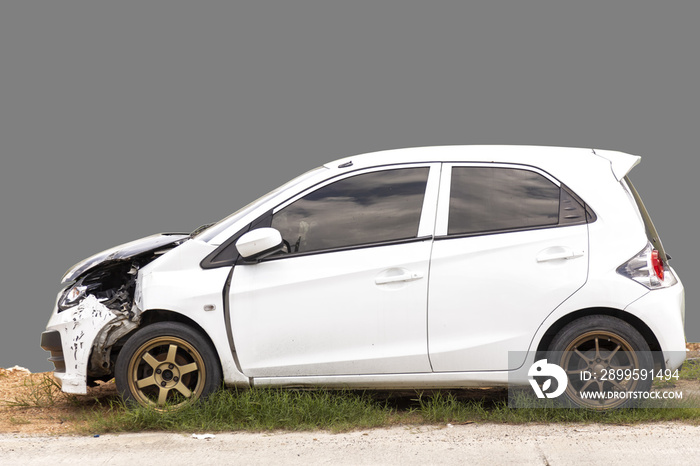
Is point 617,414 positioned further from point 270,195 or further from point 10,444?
point 10,444

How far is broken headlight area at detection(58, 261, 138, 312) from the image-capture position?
8172mm

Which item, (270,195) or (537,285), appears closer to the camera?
(537,285)

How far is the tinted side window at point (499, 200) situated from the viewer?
7.84 metres

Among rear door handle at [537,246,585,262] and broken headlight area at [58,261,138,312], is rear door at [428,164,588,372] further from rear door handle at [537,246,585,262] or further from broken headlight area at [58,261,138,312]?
broken headlight area at [58,261,138,312]

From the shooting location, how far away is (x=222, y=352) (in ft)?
26.1

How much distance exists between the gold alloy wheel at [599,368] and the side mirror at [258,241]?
2539mm

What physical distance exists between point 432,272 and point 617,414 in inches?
75.3

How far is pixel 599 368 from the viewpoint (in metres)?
7.78

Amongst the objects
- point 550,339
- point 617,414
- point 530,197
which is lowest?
point 617,414

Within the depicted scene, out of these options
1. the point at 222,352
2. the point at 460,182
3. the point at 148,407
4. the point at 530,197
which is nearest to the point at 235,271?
the point at 222,352

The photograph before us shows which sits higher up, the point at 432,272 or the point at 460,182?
the point at 460,182

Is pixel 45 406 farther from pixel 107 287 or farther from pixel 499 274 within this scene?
pixel 499 274

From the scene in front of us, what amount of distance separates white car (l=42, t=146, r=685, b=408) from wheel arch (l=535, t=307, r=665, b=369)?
0.6 inches

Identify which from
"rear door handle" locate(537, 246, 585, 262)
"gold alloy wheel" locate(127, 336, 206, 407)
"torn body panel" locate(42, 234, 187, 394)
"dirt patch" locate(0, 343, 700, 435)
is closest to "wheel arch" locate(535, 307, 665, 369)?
"rear door handle" locate(537, 246, 585, 262)
